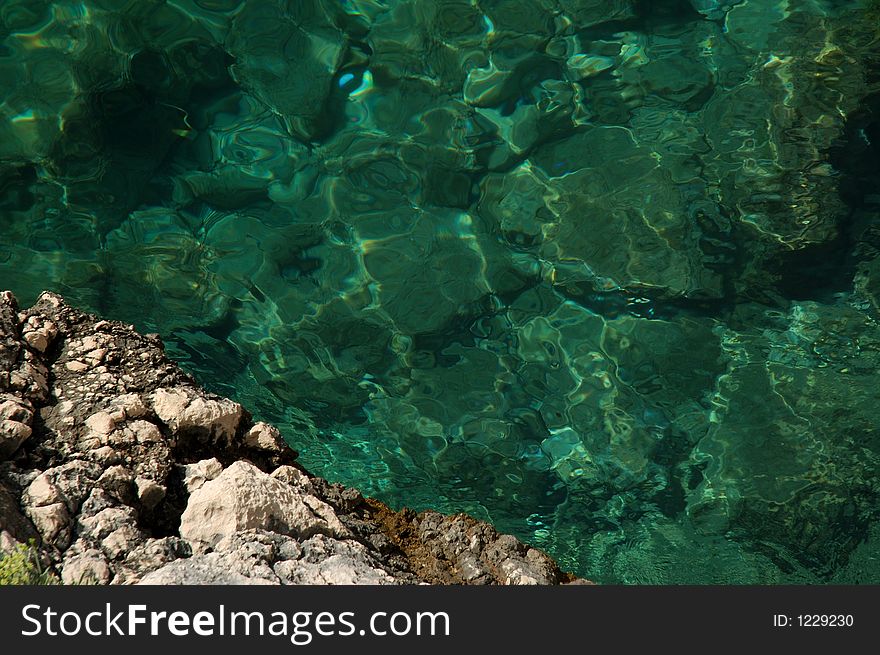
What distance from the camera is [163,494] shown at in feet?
13.1

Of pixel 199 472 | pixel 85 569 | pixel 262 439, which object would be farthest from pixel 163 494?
pixel 262 439

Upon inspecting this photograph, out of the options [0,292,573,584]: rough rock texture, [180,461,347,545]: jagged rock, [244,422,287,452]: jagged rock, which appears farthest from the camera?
[244,422,287,452]: jagged rock

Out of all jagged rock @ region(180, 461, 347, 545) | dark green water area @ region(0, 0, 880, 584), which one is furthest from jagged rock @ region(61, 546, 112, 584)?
dark green water area @ region(0, 0, 880, 584)

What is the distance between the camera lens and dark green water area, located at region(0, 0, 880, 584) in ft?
17.3

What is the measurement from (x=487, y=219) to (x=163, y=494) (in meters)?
3.82

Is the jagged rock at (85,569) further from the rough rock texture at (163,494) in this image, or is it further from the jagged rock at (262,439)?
the jagged rock at (262,439)

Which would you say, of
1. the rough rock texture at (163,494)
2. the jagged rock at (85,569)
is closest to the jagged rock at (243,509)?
the rough rock texture at (163,494)

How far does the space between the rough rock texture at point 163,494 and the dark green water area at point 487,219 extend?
1.85m

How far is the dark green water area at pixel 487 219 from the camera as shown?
208 inches

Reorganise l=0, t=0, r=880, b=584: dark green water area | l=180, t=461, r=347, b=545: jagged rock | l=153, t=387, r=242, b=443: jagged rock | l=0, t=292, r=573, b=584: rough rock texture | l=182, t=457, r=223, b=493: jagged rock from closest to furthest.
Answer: l=0, t=292, r=573, b=584: rough rock texture → l=180, t=461, r=347, b=545: jagged rock → l=182, t=457, r=223, b=493: jagged rock → l=153, t=387, r=242, b=443: jagged rock → l=0, t=0, r=880, b=584: dark green water area

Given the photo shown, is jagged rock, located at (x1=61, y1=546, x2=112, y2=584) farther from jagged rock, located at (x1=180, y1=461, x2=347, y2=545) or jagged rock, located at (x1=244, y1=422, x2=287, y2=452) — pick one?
jagged rock, located at (x1=244, y1=422, x2=287, y2=452)

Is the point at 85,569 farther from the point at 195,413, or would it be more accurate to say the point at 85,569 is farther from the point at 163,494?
the point at 195,413

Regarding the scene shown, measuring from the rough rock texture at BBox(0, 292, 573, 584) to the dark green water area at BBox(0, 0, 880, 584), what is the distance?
1.85m

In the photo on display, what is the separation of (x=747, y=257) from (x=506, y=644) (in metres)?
4.91
